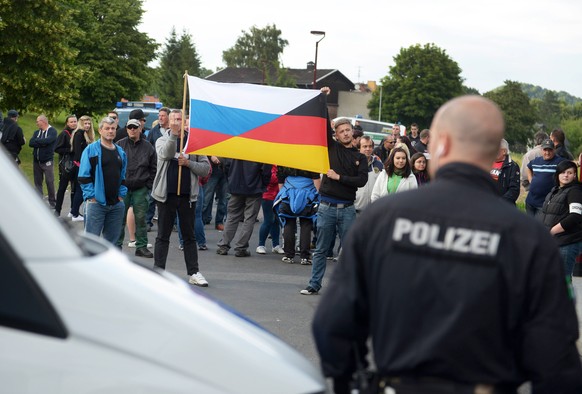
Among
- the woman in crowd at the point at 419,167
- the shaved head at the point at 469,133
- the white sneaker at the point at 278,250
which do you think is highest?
the shaved head at the point at 469,133

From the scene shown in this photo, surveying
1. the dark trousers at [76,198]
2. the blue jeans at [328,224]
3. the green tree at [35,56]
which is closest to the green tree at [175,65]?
the green tree at [35,56]

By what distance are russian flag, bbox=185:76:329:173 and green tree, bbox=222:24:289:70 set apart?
310 ft

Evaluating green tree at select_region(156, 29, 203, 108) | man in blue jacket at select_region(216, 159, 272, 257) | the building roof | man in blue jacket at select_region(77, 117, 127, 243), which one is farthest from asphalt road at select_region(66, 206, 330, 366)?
green tree at select_region(156, 29, 203, 108)

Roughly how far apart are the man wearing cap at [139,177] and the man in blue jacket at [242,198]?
128cm

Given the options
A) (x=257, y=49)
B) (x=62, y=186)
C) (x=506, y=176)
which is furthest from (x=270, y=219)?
(x=257, y=49)

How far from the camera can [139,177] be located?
1212 cm

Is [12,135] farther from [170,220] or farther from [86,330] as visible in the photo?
[86,330]

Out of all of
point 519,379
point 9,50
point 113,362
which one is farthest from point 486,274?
point 9,50

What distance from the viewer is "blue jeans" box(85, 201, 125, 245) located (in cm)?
1014

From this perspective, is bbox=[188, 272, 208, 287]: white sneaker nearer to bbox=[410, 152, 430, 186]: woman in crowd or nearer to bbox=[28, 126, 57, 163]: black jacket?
bbox=[410, 152, 430, 186]: woman in crowd

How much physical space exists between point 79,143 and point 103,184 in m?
5.27

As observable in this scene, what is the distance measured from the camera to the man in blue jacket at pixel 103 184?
10.1 metres

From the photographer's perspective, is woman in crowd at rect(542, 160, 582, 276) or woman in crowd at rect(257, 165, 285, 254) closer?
woman in crowd at rect(542, 160, 582, 276)

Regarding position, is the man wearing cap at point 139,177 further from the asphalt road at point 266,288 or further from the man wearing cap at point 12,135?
the man wearing cap at point 12,135
